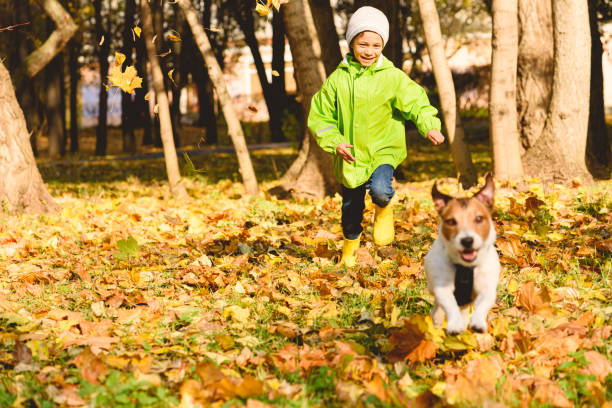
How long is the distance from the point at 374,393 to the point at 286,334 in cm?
90

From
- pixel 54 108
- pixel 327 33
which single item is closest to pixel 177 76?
pixel 54 108

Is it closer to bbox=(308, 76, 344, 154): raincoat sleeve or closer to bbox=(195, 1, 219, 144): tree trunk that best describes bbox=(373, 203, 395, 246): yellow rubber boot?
bbox=(308, 76, 344, 154): raincoat sleeve

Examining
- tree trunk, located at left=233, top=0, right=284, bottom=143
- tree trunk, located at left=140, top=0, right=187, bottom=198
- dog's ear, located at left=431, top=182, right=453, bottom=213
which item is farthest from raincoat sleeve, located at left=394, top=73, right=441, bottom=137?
tree trunk, located at left=233, top=0, right=284, bottom=143

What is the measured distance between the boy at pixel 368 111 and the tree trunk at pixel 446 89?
3.35 m

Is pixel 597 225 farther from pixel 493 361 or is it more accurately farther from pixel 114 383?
pixel 114 383

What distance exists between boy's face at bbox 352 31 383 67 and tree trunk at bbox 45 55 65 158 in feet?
67.4

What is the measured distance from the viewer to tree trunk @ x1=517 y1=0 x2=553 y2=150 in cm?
872

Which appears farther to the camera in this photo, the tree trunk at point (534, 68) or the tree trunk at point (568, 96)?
the tree trunk at point (534, 68)

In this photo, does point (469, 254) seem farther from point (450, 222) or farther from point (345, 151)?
point (345, 151)

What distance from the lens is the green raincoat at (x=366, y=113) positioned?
4.40m

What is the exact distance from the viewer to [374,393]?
8.75 feet

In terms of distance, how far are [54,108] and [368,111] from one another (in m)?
20.8

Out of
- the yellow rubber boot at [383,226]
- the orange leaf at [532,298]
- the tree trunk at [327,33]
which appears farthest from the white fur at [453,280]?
the tree trunk at [327,33]

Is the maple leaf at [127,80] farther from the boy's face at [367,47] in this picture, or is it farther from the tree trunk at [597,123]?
the tree trunk at [597,123]
